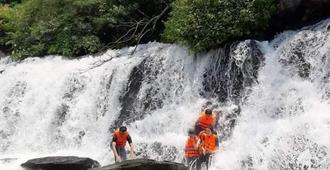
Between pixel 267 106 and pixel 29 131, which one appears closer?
pixel 267 106

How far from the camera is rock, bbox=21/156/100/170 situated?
47.4 feet

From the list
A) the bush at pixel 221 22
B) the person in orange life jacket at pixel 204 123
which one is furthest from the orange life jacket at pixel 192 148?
the bush at pixel 221 22

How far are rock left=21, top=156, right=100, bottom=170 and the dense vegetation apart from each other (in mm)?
4404

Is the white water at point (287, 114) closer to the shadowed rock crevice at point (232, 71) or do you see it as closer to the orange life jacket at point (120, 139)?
the shadowed rock crevice at point (232, 71)

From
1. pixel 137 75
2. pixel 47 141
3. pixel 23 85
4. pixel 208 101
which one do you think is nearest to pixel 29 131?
pixel 47 141

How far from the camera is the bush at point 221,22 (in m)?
16.5

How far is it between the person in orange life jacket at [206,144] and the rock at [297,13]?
197 inches

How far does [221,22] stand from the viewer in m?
16.7

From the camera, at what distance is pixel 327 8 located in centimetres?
1617

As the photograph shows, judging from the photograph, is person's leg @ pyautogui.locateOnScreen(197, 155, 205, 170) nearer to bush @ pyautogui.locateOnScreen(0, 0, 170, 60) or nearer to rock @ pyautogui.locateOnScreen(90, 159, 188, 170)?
rock @ pyautogui.locateOnScreen(90, 159, 188, 170)

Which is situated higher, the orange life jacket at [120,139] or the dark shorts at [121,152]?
the orange life jacket at [120,139]

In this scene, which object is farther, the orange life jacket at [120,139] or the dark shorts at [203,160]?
the orange life jacket at [120,139]

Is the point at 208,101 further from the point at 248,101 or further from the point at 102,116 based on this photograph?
the point at 102,116

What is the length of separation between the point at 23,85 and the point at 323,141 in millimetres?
11398
